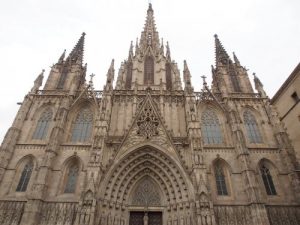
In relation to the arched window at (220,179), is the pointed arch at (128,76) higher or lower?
higher

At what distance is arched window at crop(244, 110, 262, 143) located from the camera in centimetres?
2122

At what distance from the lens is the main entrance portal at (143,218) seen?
56.1ft

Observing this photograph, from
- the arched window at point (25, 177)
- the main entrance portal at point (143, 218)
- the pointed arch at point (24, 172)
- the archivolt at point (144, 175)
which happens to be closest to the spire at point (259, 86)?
the archivolt at point (144, 175)

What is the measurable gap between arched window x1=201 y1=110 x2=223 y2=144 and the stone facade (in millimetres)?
6536

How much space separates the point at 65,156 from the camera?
1920cm

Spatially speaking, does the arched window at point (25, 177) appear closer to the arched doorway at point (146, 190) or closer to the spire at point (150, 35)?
the arched doorway at point (146, 190)

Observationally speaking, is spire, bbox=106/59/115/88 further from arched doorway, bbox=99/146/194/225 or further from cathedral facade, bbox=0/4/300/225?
arched doorway, bbox=99/146/194/225

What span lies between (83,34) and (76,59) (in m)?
6.44

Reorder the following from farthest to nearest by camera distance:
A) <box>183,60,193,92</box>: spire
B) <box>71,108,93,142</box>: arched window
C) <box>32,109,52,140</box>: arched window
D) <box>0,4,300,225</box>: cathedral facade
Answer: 1. <box>183,60,193,92</box>: spire
2. <box>71,108,93,142</box>: arched window
3. <box>32,109,52,140</box>: arched window
4. <box>0,4,300,225</box>: cathedral facade

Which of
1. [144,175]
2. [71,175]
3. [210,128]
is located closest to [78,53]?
[71,175]

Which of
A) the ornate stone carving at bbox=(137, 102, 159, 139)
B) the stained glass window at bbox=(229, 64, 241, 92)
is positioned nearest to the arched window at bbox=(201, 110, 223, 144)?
the stained glass window at bbox=(229, 64, 241, 92)

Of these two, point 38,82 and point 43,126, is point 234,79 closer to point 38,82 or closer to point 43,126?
point 43,126

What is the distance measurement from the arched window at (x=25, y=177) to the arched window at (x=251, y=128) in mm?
20183

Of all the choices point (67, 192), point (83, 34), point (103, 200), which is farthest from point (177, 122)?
point (83, 34)
